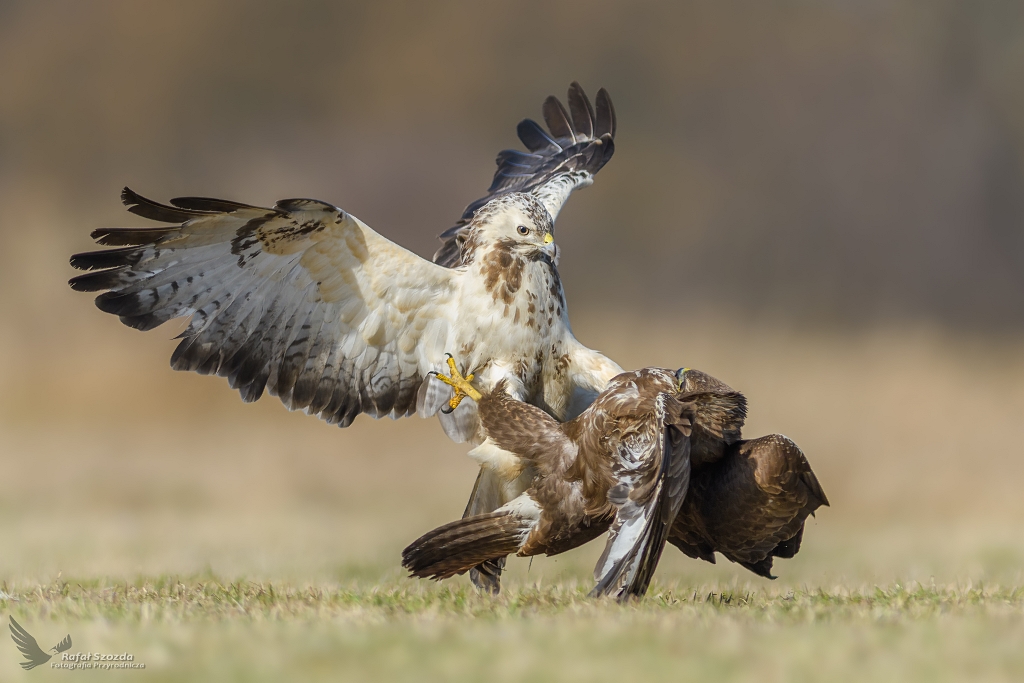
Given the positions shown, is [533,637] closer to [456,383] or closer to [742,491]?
[742,491]

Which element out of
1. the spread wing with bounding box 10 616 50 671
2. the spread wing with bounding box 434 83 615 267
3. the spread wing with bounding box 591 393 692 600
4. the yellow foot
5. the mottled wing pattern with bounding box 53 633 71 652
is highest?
the spread wing with bounding box 434 83 615 267

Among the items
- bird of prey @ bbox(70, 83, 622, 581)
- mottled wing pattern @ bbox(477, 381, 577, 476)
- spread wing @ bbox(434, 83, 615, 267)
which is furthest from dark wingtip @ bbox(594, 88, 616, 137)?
mottled wing pattern @ bbox(477, 381, 577, 476)

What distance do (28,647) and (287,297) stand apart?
2307mm

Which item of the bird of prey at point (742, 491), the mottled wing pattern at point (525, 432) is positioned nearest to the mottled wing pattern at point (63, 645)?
the mottled wing pattern at point (525, 432)

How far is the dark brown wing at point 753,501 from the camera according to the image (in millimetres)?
4348

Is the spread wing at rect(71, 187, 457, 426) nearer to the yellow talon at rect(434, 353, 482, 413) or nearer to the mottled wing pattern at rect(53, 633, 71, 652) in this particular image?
the yellow talon at rect(434, 353, 482, 413)

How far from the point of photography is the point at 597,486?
4293 mm

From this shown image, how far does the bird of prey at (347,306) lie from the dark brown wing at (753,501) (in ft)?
3.10

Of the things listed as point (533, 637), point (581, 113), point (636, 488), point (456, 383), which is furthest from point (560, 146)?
point (533, 637)

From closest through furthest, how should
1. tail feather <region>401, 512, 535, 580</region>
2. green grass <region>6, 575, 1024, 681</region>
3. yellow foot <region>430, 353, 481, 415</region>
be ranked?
green grass <region>6, 575, 1024, 681</region>, tail feather <region>401, 512, 535, 580</region>, yellow foot <region>430, 353, 481, 415</region>

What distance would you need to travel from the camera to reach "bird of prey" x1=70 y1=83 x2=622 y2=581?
5047 millimetres

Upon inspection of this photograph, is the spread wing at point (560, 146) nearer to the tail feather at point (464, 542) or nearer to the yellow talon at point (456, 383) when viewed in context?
the yellow talon at point (456, 383)

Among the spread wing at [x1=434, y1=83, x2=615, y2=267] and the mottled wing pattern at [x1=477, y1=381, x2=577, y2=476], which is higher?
the spread wing at [x1=434, y1=83, x2=615, y2=267]

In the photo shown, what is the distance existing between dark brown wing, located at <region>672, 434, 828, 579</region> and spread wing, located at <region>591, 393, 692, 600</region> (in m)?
0.38
